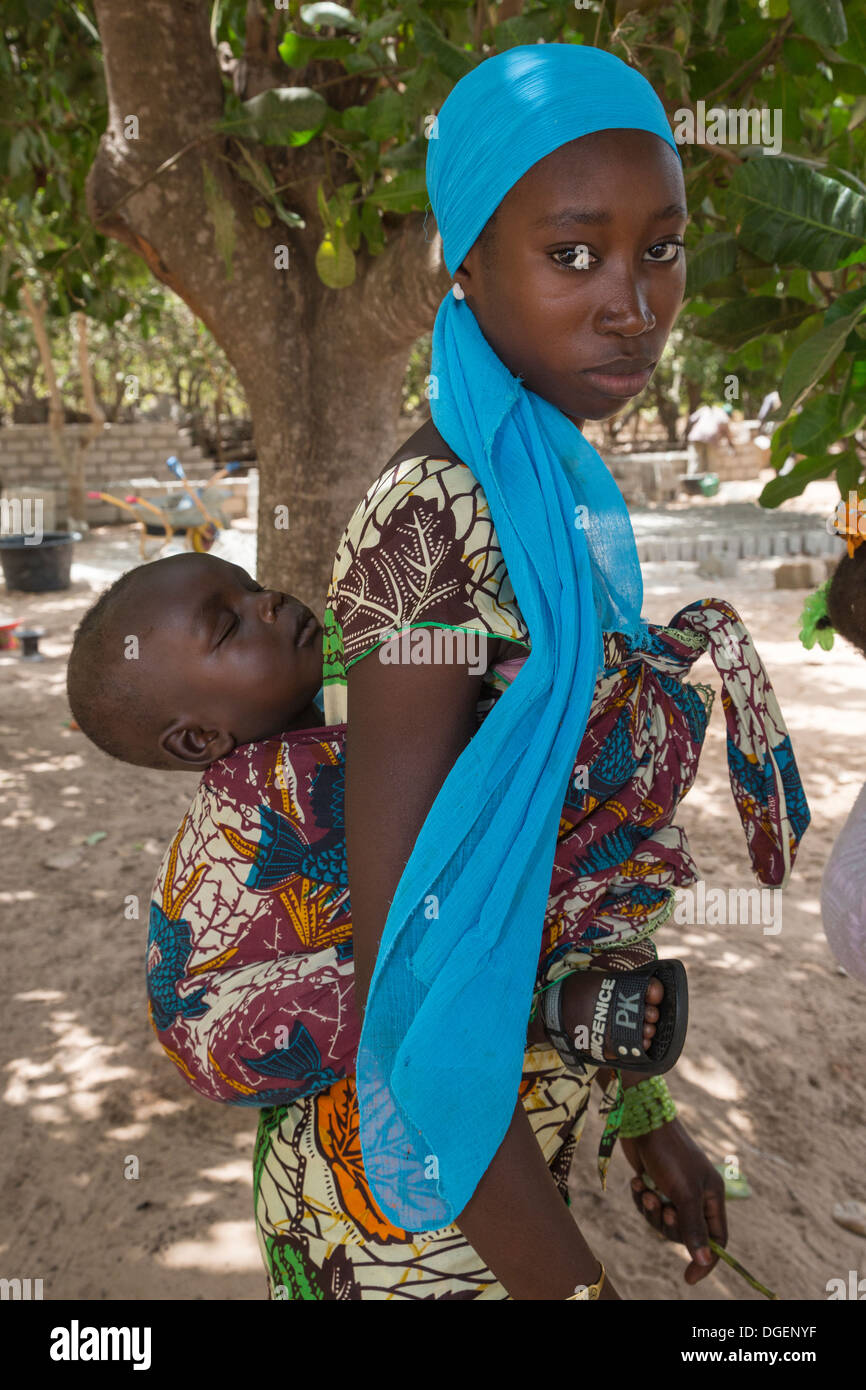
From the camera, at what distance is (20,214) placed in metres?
4.48

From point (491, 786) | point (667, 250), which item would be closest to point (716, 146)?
point (667, 250)

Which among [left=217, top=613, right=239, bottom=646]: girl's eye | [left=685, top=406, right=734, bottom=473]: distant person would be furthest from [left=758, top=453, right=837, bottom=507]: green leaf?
[left=685, top=406, right=734, bottom=473]: distant person

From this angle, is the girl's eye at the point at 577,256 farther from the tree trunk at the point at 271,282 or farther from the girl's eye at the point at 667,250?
the tree trunk at the point at 271,282

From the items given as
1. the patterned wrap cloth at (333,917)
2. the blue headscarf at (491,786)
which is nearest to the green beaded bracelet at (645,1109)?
the patterned wrap cloth at (333,917)

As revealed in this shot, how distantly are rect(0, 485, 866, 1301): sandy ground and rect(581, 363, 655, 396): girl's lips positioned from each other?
2076mm

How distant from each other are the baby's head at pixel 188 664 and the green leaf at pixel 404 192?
4.10 feet

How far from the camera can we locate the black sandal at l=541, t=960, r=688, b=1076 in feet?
4.00

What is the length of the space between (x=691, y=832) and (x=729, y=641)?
3.63 meters

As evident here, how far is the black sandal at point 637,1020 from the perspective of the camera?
4.00ft

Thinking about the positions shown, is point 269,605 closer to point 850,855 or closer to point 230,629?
point 230,629

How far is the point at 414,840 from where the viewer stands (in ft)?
3.50

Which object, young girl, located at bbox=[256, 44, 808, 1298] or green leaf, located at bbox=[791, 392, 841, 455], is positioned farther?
green leaf, located at bbox=[791, 392, 841, 455]

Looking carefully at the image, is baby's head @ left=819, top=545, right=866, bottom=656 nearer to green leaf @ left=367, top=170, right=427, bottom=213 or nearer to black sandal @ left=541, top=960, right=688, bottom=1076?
black sandal @ left=541, top=960, right=688, bottom=1076
